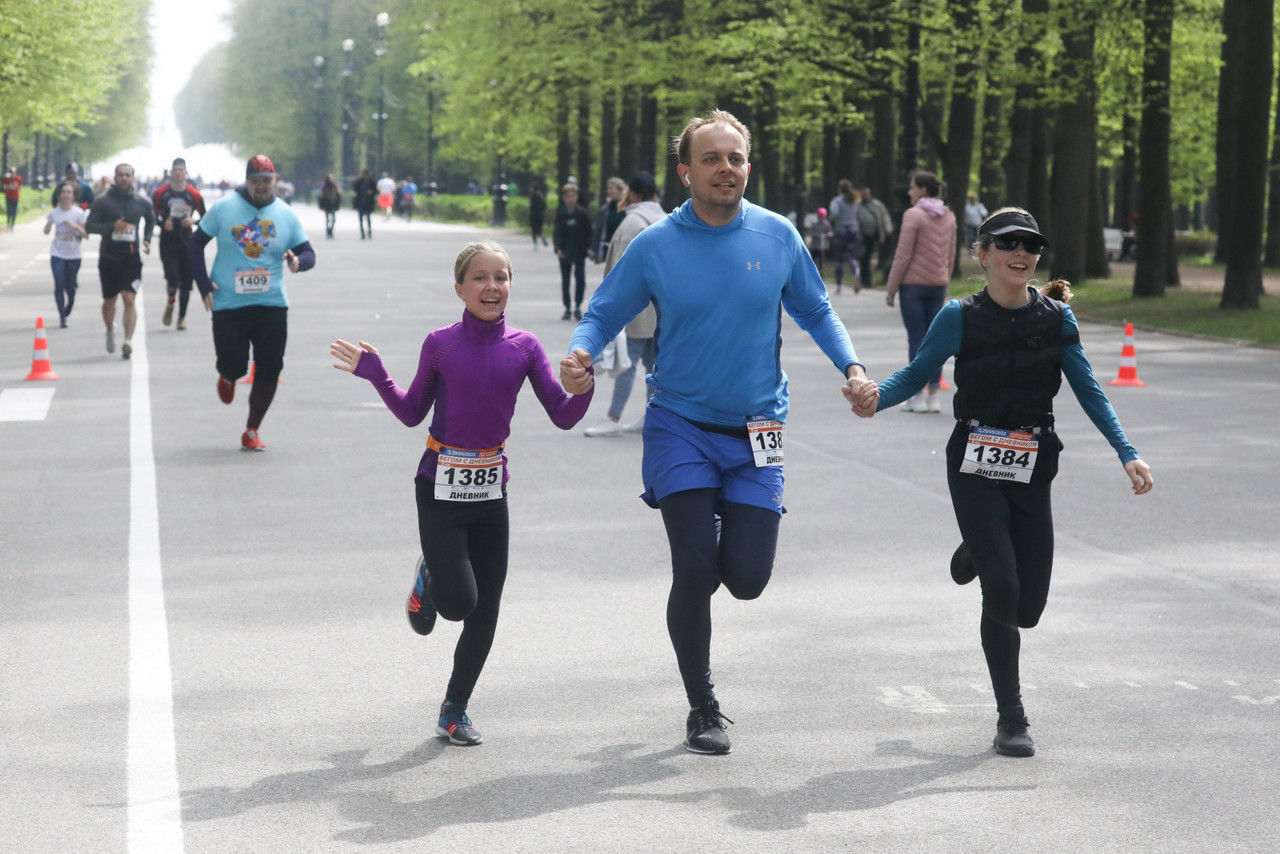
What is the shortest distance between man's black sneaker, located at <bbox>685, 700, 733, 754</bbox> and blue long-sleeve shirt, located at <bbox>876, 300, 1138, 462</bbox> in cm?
106

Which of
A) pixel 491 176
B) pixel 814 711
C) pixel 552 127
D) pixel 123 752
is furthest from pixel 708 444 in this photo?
pixel 491 176

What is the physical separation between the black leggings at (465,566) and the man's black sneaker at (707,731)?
67 centimetres

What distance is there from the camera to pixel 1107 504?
10812 mm

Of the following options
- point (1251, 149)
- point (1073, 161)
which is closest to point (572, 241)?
point (1251, 149)

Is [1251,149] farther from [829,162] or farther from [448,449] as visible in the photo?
[829,162]

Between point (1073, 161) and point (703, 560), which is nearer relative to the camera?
point (703, 560)

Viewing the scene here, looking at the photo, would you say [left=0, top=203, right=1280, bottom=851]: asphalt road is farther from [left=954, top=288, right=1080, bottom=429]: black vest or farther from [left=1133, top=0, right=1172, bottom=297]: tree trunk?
[left=1133, top=0, right=1172, bottom=297]: tree trunk

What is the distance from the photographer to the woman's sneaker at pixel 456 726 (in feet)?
18.9

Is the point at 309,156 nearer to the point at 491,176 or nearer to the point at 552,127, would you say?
the point at 491,176

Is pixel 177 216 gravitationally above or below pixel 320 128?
below

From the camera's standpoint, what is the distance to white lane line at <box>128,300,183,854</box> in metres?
5.00

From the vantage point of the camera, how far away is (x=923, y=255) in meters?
15.0

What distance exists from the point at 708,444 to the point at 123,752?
196 centimetres

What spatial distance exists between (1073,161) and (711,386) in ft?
86.2
